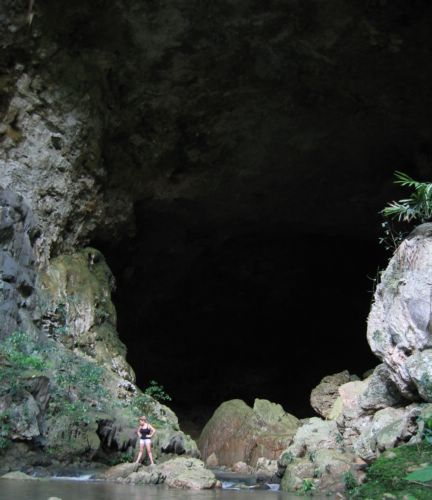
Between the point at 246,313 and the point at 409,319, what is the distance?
17.9m

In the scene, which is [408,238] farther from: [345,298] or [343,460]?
[345,298]

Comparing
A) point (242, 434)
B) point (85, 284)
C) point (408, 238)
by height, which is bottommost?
point (242, 434)

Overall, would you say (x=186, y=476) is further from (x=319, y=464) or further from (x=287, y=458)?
(x=287, y=458)

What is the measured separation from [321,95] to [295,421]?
9.18 meters

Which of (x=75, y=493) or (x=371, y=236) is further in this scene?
(x=371, y=236)

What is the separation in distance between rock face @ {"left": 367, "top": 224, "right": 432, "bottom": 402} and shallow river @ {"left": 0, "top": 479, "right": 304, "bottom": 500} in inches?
92.4

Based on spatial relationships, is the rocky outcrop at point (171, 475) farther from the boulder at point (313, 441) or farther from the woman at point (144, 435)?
the boulder at point (313, 441)

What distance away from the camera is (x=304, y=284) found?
88.5 feet

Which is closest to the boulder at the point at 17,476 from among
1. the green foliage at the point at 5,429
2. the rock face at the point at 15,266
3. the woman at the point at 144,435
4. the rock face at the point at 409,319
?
the green foliage at the point at 5,429

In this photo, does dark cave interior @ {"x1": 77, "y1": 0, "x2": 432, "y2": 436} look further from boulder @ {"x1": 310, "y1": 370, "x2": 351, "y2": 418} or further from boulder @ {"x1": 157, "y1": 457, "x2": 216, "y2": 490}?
boulder @ {"x1": 157, "y1": 457, "x2": 216, "y2": 490}

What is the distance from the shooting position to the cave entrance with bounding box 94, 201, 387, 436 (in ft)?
77.4

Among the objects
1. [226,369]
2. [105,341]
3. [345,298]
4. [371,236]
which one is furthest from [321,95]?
[226,369]

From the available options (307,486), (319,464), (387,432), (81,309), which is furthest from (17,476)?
(81,309)

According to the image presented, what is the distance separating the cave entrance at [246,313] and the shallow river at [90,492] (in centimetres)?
1338
